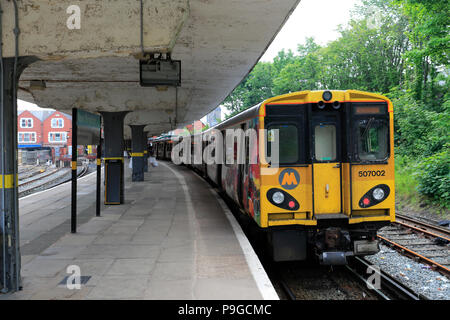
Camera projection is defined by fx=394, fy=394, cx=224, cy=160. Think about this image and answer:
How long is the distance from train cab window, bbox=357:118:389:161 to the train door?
395mm

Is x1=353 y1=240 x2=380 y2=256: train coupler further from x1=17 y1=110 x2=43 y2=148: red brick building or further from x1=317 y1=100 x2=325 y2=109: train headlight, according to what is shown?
x1=17 y1=110 x2=43 y2=148: red brick building

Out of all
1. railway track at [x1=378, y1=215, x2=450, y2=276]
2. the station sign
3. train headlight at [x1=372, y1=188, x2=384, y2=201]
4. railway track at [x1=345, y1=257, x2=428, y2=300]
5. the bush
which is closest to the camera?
railway track at [x1=345, y1=257, x2=428, y2=300]

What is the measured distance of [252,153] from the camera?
7.58m

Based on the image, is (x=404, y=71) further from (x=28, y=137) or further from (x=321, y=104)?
(x=28, y=137)

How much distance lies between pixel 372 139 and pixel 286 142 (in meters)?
1.53

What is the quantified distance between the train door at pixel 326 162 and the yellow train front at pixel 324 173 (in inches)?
0.7

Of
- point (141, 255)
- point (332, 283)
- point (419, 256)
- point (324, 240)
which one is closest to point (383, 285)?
point (332, 283)

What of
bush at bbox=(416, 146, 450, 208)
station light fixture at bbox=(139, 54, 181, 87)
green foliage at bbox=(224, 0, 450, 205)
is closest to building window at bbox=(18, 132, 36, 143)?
green foliage at bbox=(224, 0, 450, 205)

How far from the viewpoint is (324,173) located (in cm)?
687

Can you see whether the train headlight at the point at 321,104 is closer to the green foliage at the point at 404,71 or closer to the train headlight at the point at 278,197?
the train headlight at the point at 278,197

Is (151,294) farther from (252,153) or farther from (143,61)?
(143,61)

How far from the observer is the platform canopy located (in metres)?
5.27

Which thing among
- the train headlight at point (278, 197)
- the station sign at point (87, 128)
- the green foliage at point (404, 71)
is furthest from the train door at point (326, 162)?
the green foliage at point (404, 71)
